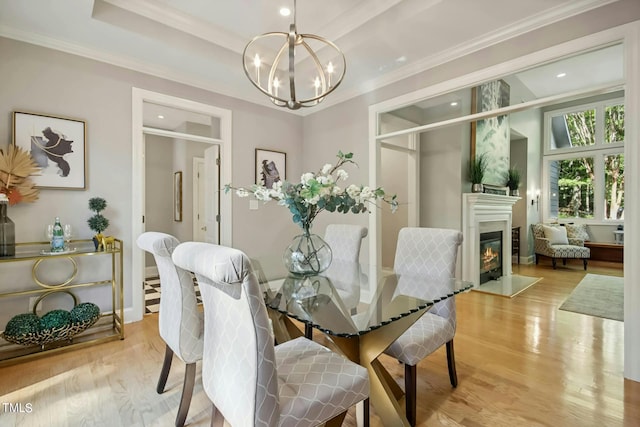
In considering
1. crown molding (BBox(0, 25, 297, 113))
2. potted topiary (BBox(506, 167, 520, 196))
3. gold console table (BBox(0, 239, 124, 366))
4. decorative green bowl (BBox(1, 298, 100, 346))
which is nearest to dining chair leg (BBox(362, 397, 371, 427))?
gold console table (BBox(0, 239, 124, 366))

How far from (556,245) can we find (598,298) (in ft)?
7.55

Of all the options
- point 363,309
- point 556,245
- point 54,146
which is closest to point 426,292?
point 363,309

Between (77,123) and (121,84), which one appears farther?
(121,84)

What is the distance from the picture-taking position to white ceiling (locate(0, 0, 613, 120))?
2.28 metres

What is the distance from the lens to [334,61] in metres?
3.15

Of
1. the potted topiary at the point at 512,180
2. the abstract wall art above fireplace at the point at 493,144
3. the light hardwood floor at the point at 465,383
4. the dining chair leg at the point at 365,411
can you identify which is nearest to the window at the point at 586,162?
the potted topiary at the point at 512,180

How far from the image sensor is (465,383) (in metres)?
1.93

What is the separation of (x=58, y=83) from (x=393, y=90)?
3130 mm

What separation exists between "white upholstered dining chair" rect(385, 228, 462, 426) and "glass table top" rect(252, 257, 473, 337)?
0.11ft

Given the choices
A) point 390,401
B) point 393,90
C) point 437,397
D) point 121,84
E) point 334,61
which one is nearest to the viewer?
point 390,401

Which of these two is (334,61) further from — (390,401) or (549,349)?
(549,349)

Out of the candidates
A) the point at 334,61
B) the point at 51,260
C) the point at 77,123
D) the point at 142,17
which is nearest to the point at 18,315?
the point at 51,260

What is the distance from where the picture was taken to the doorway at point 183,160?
2979 millimetres

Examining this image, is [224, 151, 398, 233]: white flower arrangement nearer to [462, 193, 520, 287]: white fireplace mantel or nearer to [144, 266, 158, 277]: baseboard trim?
[462, 193, 520, 287]: white fireplace mantel
